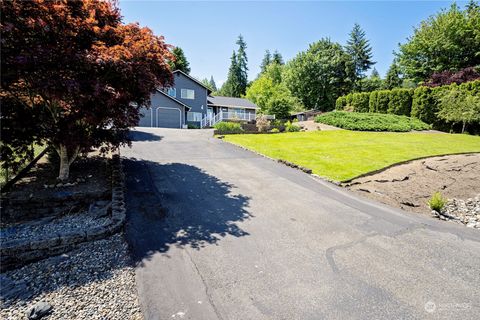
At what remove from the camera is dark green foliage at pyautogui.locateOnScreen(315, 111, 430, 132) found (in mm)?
20938

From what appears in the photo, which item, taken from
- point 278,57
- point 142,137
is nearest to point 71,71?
point 142,137

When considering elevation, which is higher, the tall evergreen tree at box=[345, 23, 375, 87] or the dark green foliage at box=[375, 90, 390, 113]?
the tall evergreen tree at box=[345, 23, 375, 87]

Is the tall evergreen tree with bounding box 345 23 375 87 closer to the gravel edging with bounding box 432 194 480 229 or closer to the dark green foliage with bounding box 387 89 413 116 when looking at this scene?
the dark green foliage with bounding box 387 89 413 116

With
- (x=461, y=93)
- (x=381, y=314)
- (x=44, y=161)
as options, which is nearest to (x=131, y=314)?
(x=381, y=314)

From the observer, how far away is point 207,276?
3.74 meters

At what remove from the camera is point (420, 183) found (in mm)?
8703

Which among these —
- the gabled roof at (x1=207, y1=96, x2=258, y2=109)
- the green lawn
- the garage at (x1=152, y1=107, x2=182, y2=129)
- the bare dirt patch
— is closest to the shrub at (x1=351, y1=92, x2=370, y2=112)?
the green lawn

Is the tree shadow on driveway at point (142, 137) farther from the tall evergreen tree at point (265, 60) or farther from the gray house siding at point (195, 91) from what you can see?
the tall evergreen tree at point (265, 60)

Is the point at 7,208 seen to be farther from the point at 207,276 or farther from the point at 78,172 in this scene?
the point at 207,276

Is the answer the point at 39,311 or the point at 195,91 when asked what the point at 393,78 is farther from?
the point at 39,311

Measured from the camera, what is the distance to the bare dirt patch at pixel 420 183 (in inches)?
295

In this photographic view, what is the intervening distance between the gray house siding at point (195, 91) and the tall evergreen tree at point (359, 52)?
3101 centimetres

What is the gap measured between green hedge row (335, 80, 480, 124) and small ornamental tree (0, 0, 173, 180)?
25585 millimetres

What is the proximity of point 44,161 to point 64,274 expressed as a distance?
668cm
